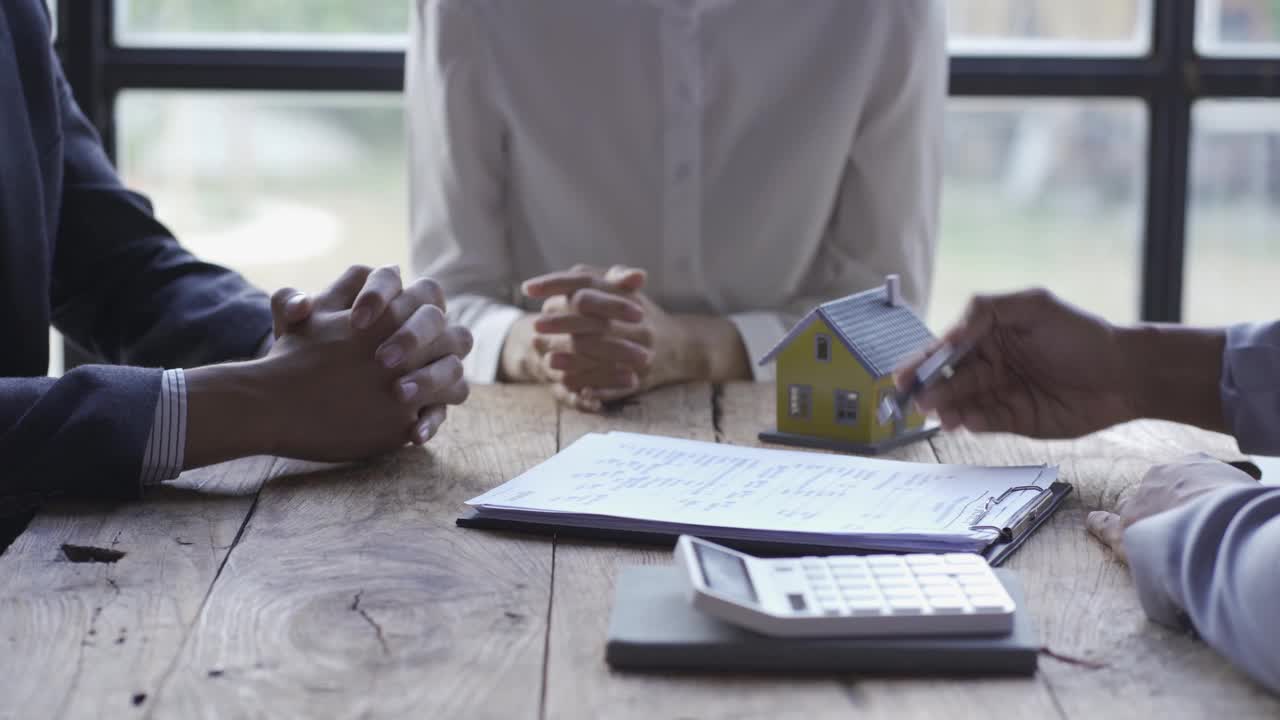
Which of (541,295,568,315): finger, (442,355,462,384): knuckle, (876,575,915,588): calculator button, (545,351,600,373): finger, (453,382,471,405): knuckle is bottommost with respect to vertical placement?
(453,382,471,405): knuckle

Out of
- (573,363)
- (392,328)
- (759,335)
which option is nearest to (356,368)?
(392,328)

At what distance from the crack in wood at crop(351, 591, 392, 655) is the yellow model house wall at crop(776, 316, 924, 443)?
0.60 m

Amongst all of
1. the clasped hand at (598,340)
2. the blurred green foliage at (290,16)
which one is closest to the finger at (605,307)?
the clasped hand at (598,340)

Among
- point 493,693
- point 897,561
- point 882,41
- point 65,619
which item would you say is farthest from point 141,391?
point 882,41

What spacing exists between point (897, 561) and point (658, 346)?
2.64 feet

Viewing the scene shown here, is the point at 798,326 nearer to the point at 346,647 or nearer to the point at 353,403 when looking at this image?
the point at 353,403

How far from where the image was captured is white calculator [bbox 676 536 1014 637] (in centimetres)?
77

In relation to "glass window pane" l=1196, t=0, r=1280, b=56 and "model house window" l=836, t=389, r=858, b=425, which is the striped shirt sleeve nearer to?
"model house window" l=836, t=389, r=858, b=425

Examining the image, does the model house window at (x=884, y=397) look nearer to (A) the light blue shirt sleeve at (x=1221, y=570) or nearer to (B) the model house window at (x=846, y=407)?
(B) the model house window at (x=846, y=407)

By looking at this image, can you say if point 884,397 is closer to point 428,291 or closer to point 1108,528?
point 1108,528

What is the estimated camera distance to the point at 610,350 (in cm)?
151

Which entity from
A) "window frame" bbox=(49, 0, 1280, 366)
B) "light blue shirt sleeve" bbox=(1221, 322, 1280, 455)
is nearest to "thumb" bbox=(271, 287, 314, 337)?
"light blue shirt sleeve" bbox=(1221, 322, 1280, 455)

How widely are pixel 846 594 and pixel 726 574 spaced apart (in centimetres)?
8

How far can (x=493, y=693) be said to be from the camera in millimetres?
736
